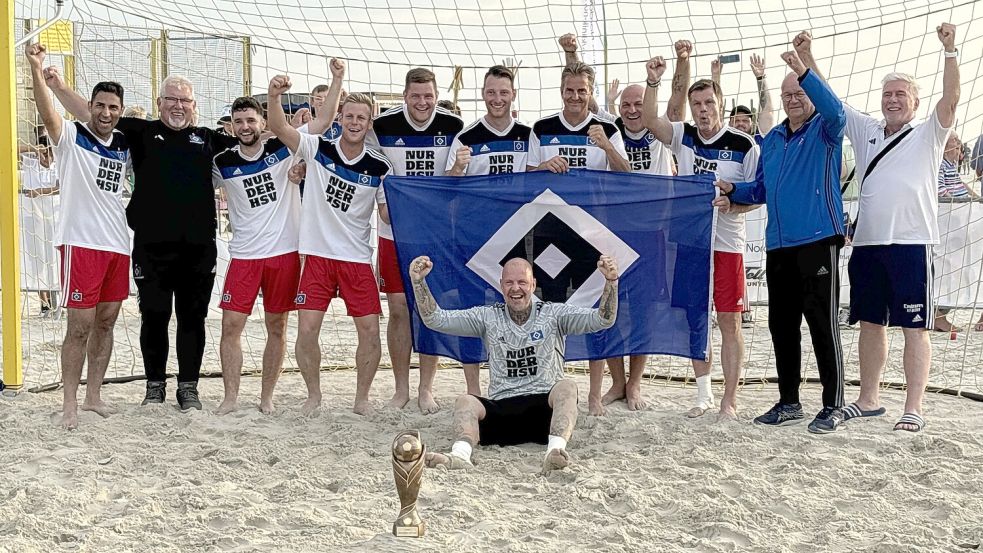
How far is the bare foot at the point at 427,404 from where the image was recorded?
18.4 feet

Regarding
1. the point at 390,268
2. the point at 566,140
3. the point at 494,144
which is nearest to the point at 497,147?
the point at 494,144

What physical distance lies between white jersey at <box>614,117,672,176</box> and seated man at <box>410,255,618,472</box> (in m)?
1.37

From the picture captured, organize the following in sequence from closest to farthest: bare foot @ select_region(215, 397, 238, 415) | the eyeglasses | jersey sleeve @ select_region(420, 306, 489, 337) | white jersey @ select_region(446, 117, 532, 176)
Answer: jersey sleeve @ select_region(420, 306, 489, 337), the eyeglasses, bare foot @ select_region(215, 397, 238, 415), white jersey @ select_region(446, 117, 532, 176)

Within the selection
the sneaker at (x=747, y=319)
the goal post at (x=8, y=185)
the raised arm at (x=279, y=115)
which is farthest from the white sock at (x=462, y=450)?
the sneaker at (x=747, y=319)

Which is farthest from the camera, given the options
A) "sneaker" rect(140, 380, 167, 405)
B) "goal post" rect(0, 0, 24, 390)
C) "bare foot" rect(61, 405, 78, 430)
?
"goal post" rect(0, 0, 24, 390)

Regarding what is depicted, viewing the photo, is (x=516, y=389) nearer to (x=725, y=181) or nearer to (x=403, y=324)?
(x=403, y=324)

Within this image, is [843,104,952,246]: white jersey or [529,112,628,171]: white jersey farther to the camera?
[529,112,628,171]: white jersey

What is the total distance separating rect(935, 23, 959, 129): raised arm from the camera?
186 inches

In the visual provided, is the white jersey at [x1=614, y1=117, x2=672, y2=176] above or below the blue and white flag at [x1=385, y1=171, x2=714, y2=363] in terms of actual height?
above

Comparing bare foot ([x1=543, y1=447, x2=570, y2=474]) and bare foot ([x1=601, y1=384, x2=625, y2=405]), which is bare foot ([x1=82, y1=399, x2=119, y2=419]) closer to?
bare foot ([x1=543, y1=447, x2=570, y2=474])

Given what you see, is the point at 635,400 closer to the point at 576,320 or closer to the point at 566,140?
the point at 576,320

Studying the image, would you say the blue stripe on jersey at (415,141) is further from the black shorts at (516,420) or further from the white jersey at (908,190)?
the white jersey at (908,190)

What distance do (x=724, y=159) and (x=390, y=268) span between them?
2.09 m

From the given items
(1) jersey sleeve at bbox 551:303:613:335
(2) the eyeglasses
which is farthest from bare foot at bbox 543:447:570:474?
(2) the eyeglasses
